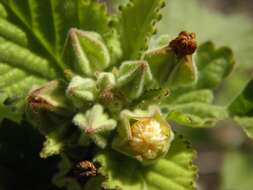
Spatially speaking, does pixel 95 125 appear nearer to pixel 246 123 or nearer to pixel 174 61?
pixel 174 61

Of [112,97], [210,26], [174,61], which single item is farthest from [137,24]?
[210,26]

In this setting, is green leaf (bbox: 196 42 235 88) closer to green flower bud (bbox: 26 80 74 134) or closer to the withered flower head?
the withered flower head

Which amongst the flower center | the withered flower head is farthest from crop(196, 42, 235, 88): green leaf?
the flower center

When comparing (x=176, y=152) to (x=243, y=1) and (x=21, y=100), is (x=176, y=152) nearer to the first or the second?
(x=21, y=100)

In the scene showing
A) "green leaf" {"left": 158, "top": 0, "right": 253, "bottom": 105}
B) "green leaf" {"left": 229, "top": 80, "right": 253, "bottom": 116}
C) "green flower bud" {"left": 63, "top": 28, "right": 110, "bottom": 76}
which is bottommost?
"green leaf" {"left": 158, "top": 0, "right": 253, "bottom": 105}

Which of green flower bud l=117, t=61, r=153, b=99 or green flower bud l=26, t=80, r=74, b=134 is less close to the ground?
green flower bud l=117, t=61, r=153, b=99

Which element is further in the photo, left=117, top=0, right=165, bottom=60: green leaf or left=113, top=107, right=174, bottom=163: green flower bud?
left=117, top=0, right=165, bottom=60: green leaf
